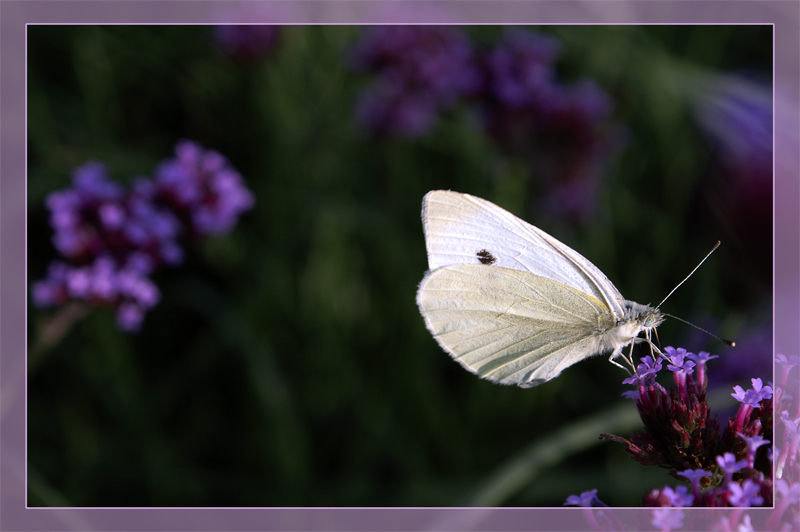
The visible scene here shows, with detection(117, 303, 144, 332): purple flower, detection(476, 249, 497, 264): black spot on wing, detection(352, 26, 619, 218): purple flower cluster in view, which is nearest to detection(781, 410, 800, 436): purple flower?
detection(476, 249, 497, 264): black spot on wing

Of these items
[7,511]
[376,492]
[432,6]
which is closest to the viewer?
[7,511]

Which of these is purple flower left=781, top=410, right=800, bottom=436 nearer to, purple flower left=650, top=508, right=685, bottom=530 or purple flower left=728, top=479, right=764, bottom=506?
purple flower left=728, top=479, right=764, bottom=506

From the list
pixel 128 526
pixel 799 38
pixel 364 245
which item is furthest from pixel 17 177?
pixel 799 38

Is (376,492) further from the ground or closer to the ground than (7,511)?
closer to the ground

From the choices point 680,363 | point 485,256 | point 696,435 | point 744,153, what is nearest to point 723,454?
point 696,435

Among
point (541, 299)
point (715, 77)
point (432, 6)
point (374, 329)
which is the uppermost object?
point (432, 6)

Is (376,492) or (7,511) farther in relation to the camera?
(376,492)

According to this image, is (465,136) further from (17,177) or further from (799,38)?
(17,177)
